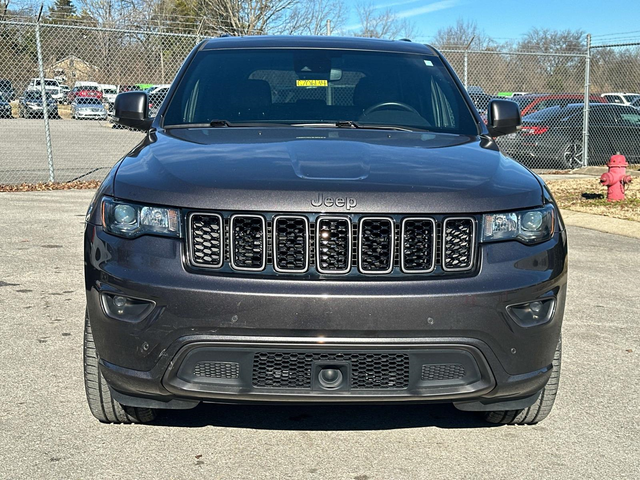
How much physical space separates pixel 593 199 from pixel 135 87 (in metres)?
8.88

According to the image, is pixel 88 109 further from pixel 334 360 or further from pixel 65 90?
pixel 334 360

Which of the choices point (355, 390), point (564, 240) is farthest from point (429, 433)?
point (564, 240)

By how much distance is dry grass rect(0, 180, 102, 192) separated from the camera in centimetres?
1270

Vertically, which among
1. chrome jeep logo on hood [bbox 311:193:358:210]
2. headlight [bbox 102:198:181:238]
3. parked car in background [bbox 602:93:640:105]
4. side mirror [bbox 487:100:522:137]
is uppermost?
side mirror [bbox 487:100:522:137]

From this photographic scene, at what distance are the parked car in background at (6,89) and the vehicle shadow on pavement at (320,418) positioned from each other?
1130cm

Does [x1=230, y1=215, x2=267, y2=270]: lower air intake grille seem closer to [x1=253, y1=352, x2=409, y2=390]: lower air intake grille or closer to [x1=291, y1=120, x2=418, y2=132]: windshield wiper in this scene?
[x1=253, y1=352, x2=409, y2=390]: lower air intake grille

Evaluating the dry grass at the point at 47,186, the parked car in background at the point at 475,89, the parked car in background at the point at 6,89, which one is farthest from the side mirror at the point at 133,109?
the parked car in background at the point at 475,89

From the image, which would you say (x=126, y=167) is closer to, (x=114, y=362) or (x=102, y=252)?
(x=102, y=252)

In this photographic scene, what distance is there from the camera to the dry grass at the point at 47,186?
41.7ft

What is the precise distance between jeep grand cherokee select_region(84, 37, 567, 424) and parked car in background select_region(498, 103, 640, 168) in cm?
1362

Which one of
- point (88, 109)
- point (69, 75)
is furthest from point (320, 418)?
point (88, 109)

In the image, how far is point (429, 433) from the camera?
3.65m

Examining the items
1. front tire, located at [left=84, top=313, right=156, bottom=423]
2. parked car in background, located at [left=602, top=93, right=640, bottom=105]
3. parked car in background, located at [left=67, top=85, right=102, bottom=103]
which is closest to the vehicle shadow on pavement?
front tire, located at [left=84, top=313, right=156, bottom=423]

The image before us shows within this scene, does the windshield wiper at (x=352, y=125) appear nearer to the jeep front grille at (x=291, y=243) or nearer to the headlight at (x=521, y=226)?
the headlight at (x=521, y=226)
